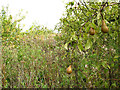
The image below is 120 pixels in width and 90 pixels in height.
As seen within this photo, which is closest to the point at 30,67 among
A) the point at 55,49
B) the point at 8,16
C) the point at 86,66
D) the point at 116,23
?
the point at 55,49

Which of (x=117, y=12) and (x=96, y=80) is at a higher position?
(x=117, y=12)

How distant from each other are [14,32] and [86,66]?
296 cm

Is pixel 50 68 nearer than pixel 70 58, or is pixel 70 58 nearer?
pixel 70 58

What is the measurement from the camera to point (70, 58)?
9.23 ft

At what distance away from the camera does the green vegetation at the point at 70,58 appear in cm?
230

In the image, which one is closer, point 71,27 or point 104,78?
point 104,78

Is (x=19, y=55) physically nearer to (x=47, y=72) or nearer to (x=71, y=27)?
(x=47, y=72)

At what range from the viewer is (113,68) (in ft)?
8.15

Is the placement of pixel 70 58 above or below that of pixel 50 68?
above

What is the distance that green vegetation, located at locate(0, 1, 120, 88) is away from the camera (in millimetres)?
2301

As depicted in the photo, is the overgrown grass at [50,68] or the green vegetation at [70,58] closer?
the green vegetation at [70,58]

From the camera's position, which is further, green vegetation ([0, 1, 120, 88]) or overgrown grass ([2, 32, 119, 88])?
overgrown grass ([2, 32, 119, 88])

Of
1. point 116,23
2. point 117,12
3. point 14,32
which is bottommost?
point 116,23

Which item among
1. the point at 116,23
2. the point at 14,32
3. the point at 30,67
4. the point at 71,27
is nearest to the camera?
the point at 116,23
